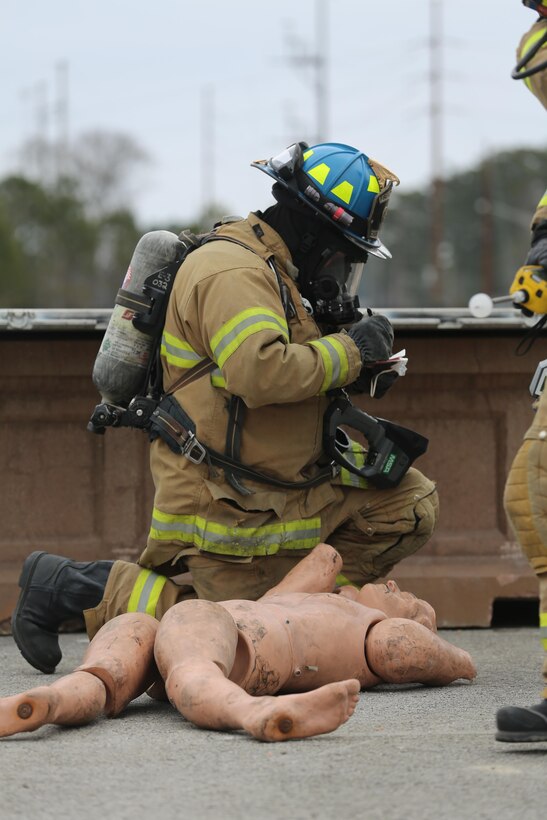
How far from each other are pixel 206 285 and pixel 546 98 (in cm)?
150

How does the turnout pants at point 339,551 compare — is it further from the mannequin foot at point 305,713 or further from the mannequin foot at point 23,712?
the mannequin foot at point 305,713

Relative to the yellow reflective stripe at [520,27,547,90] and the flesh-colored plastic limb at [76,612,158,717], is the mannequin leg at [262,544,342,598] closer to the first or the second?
the flesh-colored plastic limb at [76,612,158,717]

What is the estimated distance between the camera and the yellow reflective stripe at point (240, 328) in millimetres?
4746

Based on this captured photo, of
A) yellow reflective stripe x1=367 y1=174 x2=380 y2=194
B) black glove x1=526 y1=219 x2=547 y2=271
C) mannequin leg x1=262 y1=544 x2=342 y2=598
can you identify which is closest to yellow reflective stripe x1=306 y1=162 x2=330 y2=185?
yellow reflective stripe x1=367 y1=174 x2=380 y2=194

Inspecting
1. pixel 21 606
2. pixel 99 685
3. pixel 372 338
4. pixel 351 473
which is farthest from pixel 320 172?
pixel 99 685

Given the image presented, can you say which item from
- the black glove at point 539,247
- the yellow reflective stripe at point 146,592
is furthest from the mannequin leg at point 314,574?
the black glove at point 539,247

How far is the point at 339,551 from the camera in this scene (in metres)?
5.39

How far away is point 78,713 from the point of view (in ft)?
12.2

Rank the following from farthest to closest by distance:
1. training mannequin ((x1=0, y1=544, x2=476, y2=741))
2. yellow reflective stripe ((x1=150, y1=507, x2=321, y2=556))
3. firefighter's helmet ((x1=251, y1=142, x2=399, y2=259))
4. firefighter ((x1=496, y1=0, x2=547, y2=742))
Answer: firefighter's helmet ((x1=251, y1=142, x2=399, y2=259)), yellow reflective stripe ((x1=150, y1=507, x2=321, y2=556)), firefighter ((x1=496, y1=0, x2=547, y2=742)), training mannequin ((x1=0, y1=544, x2=476, y2=741))

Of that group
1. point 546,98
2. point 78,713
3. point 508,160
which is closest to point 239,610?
point 78,713

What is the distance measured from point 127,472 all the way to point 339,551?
144 centimetres

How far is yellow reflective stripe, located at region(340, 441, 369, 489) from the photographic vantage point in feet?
17.3

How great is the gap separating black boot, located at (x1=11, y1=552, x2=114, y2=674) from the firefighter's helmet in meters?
1.56

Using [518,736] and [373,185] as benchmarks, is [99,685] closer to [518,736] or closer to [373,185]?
[518,736]
